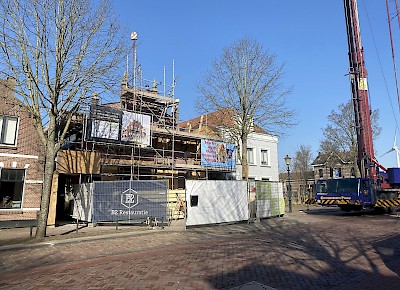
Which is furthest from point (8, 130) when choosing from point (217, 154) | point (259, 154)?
point (259, 154)

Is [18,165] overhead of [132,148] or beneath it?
beneath

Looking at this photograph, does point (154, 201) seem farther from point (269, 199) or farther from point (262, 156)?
point (262, 156)

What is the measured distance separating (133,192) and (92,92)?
204 inches

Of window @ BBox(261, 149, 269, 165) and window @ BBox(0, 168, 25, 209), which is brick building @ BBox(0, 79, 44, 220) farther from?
window @ BBox(261, 149, 269, 165)

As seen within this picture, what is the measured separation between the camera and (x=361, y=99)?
2006 centimetres

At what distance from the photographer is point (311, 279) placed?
21.6 feet

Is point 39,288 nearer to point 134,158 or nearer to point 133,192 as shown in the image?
point 133,192

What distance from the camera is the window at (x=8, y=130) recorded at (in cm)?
1694

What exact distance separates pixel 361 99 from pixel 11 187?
21166 millimetres

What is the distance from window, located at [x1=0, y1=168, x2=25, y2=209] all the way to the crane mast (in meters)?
20.2

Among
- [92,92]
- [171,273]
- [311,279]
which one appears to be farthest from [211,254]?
[92,92]

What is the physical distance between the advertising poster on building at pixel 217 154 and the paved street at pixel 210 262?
12547 millimetres

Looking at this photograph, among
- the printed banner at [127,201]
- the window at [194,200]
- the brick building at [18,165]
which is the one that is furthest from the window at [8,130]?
the window at [194,200]

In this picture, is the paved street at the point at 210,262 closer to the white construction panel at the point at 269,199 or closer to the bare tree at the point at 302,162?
the white construction panel at the point at 269,199
